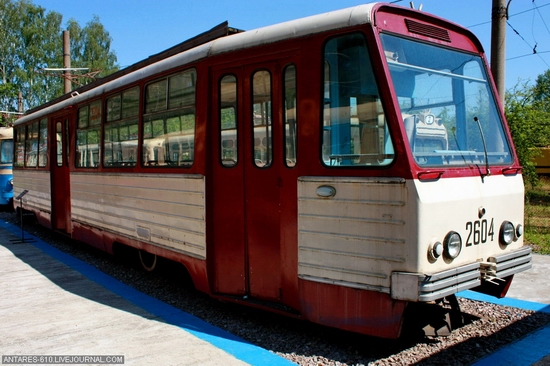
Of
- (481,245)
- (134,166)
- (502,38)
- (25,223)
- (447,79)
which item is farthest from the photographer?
(25,223)

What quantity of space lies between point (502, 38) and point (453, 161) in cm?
513

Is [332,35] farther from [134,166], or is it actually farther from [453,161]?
[134,166]

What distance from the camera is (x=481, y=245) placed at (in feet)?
14.2

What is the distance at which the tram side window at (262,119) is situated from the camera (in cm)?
480

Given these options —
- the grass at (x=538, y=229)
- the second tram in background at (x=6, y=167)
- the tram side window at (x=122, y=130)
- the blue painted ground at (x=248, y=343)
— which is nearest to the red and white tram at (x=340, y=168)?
the blue painted ground at (x=248, y=343)

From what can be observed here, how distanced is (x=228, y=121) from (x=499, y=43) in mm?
5416

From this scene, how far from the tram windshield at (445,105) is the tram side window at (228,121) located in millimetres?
1704

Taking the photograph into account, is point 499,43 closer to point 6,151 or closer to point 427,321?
point 427,321

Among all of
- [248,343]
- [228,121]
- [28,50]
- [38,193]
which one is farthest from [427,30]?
[28,50]

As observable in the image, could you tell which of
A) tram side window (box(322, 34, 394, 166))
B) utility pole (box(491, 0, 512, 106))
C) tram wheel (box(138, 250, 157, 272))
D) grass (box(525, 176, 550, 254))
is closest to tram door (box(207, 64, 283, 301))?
tram side window (box(322, 34, 394, 166))

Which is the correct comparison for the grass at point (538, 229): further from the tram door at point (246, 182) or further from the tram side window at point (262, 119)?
the tram side window at point (262, 119)

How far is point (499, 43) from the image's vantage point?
8.37 meters

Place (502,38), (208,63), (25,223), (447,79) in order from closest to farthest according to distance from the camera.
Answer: (447,79) → (208,63) → (502,38) → (25,223)

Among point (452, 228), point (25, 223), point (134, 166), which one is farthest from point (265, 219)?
point (25, 223)
